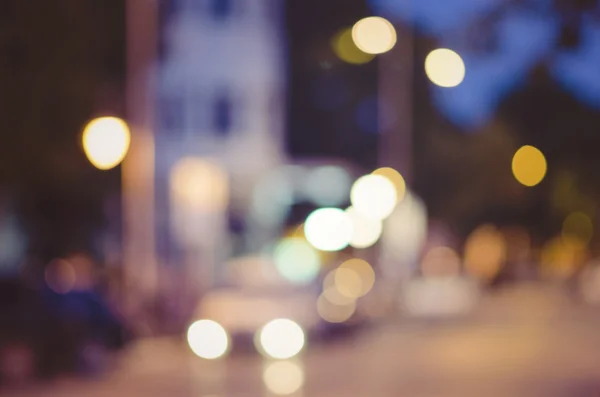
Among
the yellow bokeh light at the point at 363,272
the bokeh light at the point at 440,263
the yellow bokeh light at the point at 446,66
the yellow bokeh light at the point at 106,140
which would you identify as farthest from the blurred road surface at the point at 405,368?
the bokeh light at the point at 440,263

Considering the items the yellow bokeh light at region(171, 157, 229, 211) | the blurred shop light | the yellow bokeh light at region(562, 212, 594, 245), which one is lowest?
the yellow bokeh light at region(562, 212, 594, 245)

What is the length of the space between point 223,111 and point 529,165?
29.0 metres

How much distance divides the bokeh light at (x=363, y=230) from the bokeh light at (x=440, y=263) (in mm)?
2171

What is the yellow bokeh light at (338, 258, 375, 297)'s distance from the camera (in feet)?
102

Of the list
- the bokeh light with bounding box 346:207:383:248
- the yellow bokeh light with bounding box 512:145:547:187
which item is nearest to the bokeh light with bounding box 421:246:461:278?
the bokeh light with bounding box 346:207:383:248

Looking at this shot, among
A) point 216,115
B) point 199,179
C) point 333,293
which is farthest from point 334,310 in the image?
point 216,115

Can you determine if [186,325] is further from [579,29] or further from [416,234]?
[416,234]

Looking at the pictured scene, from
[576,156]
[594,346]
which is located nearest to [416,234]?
[594,346]

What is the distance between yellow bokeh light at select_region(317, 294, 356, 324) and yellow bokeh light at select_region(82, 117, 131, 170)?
5.56 m

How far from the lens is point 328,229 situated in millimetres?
38250

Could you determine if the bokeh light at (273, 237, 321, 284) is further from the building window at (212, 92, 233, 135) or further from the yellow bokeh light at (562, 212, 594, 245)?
the yellow bokeh light at (562, 212, 594, 245)

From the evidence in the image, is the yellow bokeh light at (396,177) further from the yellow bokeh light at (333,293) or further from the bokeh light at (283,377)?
the bokeh light at (283,377)

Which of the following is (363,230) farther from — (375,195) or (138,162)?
(138,162)

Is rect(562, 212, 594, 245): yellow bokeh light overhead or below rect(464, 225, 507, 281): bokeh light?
below
